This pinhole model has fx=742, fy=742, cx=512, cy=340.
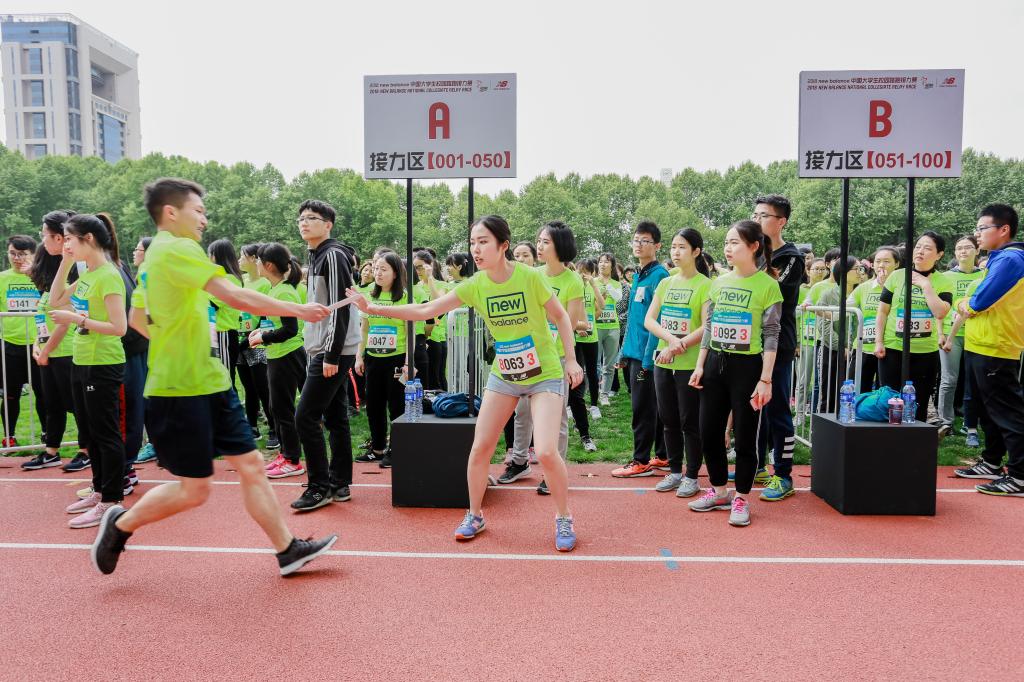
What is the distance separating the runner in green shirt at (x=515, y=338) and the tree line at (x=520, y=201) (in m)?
41.4

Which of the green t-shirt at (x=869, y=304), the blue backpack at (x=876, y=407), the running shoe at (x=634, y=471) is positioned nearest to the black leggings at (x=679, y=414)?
the running shoe at (x=634, y=471)

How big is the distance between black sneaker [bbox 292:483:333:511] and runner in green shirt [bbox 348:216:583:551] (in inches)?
57.2

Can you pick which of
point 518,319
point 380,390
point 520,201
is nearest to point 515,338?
point 518,319

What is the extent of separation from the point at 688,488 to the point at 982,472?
2749mm

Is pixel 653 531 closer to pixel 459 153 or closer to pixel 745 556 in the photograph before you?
pixel 745 556

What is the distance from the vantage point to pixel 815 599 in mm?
3773

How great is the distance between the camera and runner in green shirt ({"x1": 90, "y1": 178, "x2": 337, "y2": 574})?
3.65 m

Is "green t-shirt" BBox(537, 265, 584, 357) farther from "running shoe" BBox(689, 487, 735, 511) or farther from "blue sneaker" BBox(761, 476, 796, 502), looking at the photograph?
"blue sneaker" BBox(761, 476, 796, 502)

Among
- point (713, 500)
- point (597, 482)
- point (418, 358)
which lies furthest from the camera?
point (418, 358)

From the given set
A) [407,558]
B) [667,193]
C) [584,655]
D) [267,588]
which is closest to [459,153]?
[407,558]

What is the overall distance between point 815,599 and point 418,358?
497 cm

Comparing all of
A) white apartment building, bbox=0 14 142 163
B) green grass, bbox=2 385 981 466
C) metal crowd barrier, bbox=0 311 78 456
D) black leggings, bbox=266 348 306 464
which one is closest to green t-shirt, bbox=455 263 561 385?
black leggings, bbox=266 348 306 464

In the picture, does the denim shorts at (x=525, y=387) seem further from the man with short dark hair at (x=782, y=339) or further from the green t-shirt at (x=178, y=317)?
the man with short dark hair at (x=782, y=339)

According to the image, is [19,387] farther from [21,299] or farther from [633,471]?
[633,471]
